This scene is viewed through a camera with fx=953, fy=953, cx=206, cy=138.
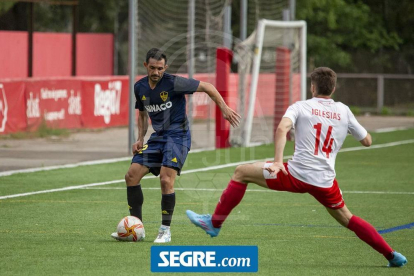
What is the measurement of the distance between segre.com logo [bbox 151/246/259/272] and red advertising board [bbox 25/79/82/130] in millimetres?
16884

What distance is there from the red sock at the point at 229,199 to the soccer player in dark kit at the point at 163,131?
1.06 meters

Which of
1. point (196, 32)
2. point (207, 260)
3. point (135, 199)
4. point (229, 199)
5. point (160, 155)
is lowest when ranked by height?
point (207, 260)

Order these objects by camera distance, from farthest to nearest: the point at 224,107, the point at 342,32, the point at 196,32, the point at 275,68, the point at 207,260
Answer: the point at 342,32 < the point at 196,32 < the point at 275,68 < the point at 224,107 < the point at 207,260

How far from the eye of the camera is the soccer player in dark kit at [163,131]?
31.7ft

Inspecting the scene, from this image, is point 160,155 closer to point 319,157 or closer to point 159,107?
point 159,107

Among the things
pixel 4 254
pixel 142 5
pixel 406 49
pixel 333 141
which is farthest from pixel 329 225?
pixel 406 49

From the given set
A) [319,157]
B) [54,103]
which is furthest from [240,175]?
[54,103]

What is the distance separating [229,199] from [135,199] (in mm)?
1624

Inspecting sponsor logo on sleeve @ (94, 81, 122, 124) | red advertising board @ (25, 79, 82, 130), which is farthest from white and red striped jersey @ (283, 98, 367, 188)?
sponsor logo on sleeve @ (94, 81, 122, 124)

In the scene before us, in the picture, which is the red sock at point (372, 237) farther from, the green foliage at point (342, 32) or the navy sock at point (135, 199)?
the green foliage at point (342, 32)

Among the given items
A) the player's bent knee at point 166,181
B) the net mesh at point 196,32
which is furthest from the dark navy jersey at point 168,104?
the net mesh at point 196,32

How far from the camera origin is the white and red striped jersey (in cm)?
827

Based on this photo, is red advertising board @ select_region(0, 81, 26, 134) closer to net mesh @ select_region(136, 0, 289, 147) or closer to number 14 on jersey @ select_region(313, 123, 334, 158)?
net mesh @ select_region(136, 0, 289, 147)

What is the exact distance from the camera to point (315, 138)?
8312 millimetres
